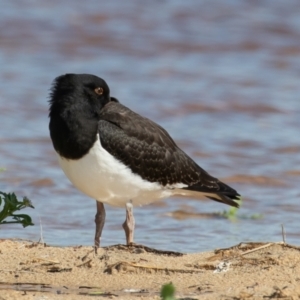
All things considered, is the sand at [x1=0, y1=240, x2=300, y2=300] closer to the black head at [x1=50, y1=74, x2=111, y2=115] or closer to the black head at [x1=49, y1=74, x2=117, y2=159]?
the black head at [x1=49, y1=74, x2=117, y2=159]

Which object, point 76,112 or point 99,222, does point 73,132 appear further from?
point 99,222

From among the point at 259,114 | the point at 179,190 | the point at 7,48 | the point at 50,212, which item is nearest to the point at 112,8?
the point at 7,48

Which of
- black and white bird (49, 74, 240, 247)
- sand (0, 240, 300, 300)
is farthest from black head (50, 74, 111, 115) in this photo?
sand (0, 240, 300, 300)

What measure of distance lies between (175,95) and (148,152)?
6.84 m

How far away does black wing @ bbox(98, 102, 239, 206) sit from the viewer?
7387 millimetres

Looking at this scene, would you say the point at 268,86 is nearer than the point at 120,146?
No

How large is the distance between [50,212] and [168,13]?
1025 centimetres

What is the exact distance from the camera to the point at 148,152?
25.4 ft

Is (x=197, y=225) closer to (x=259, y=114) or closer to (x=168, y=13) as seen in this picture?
(x=259, y=114)

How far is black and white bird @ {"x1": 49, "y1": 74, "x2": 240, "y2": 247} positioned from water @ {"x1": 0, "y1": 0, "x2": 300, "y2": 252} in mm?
786

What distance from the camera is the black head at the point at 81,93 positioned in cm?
738

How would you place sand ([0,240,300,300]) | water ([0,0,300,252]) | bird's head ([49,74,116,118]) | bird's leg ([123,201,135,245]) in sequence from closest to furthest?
sand ([0,240,300,300]), bird's head ([49,74,116,118]), bird's leg ([123,201,135,245]), water ([0,0,300,252])

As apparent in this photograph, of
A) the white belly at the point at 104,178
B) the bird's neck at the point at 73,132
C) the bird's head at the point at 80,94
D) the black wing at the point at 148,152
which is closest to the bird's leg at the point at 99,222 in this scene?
the white belly at the point at 104,178

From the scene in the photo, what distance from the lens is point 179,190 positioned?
26.6 feet
